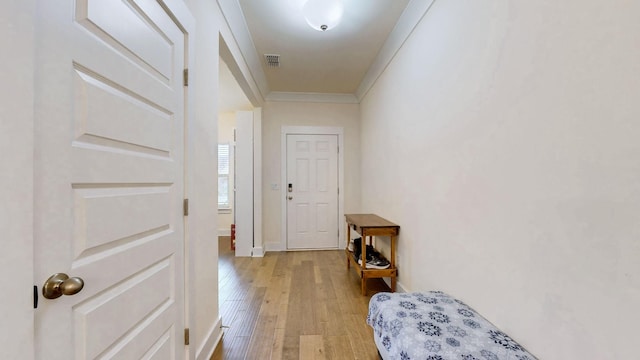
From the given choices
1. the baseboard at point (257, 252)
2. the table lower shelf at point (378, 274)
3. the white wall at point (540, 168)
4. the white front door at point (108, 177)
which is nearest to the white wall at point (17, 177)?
the white front door at point (108, 177)

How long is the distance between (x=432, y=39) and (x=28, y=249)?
7.82 feet

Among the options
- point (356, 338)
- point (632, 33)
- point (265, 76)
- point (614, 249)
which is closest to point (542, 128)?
point (632, 33)

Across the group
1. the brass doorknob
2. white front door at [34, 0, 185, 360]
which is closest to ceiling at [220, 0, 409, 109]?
white front door at [34, 0, 185, 360]

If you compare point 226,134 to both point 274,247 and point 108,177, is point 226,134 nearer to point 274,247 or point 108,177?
point 274,247

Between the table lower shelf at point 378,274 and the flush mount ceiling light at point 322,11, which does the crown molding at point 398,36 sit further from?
the table lower shelf at point 378,274

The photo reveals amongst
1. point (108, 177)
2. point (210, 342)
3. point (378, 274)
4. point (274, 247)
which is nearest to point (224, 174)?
point (274, 247)

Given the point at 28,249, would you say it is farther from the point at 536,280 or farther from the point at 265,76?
the point at 265,76

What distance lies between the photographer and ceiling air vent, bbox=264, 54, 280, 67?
3.06m

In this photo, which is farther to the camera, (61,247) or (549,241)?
(549,241)

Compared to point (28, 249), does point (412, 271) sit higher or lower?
lower

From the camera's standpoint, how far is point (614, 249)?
2.69ft

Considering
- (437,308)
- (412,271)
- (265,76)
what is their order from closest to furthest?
(437,308), (412,271), (265,76)

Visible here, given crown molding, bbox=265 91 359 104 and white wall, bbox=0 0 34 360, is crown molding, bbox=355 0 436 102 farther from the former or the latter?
white wall, bbox=0 0 34 360

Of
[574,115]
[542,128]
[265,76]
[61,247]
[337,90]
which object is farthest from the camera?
[337,90]
